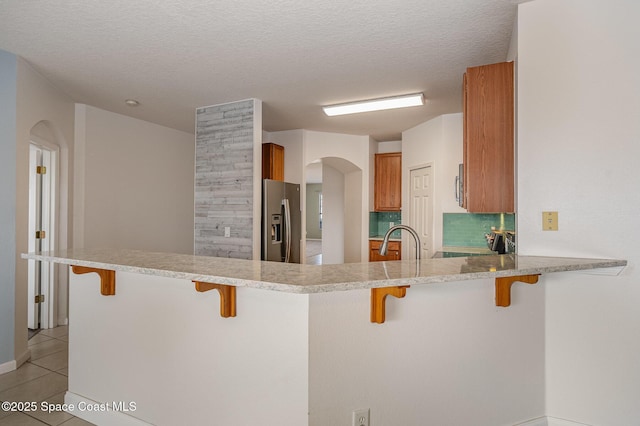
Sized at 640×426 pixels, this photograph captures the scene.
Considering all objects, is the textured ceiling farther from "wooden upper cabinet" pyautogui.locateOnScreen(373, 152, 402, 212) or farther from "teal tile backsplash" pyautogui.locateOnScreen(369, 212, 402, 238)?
"teal tile backsplash" pyautogui.locateOnScreen(369, 212, 402, 238)

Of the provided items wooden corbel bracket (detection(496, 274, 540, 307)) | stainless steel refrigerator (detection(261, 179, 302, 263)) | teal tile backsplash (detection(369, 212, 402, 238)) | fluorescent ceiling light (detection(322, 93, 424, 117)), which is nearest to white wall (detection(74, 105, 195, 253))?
stainless steel refrigerator (detection(261, 179, 302, 263))

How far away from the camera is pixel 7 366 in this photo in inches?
120

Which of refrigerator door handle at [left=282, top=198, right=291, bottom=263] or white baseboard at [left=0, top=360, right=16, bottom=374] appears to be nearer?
white baseboard at [left=0, top=360, right=16, bottom=374]

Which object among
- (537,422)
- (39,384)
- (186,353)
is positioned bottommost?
(39,384)

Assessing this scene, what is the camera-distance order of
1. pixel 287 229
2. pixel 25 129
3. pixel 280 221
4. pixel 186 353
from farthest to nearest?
pixel 287 229, pixel 280 221, pixel 25 129, pixel 186 353

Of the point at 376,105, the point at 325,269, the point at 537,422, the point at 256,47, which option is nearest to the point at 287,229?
the point at 376,105

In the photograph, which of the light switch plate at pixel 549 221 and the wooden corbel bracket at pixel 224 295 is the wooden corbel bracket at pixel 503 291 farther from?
the wooden corbel bracket at pixel 224 295

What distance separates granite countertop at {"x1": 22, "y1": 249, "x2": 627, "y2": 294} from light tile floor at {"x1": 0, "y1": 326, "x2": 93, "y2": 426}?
3.60ft

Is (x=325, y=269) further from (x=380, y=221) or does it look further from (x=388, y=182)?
(x=380, y=221)

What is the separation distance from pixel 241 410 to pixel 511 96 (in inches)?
102

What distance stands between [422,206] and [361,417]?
4118mm

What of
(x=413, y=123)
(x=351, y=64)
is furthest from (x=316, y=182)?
(x=351, y=64)

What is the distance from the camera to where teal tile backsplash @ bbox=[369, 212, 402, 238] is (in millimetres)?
6508

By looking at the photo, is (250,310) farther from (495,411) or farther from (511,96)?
(511,96)
